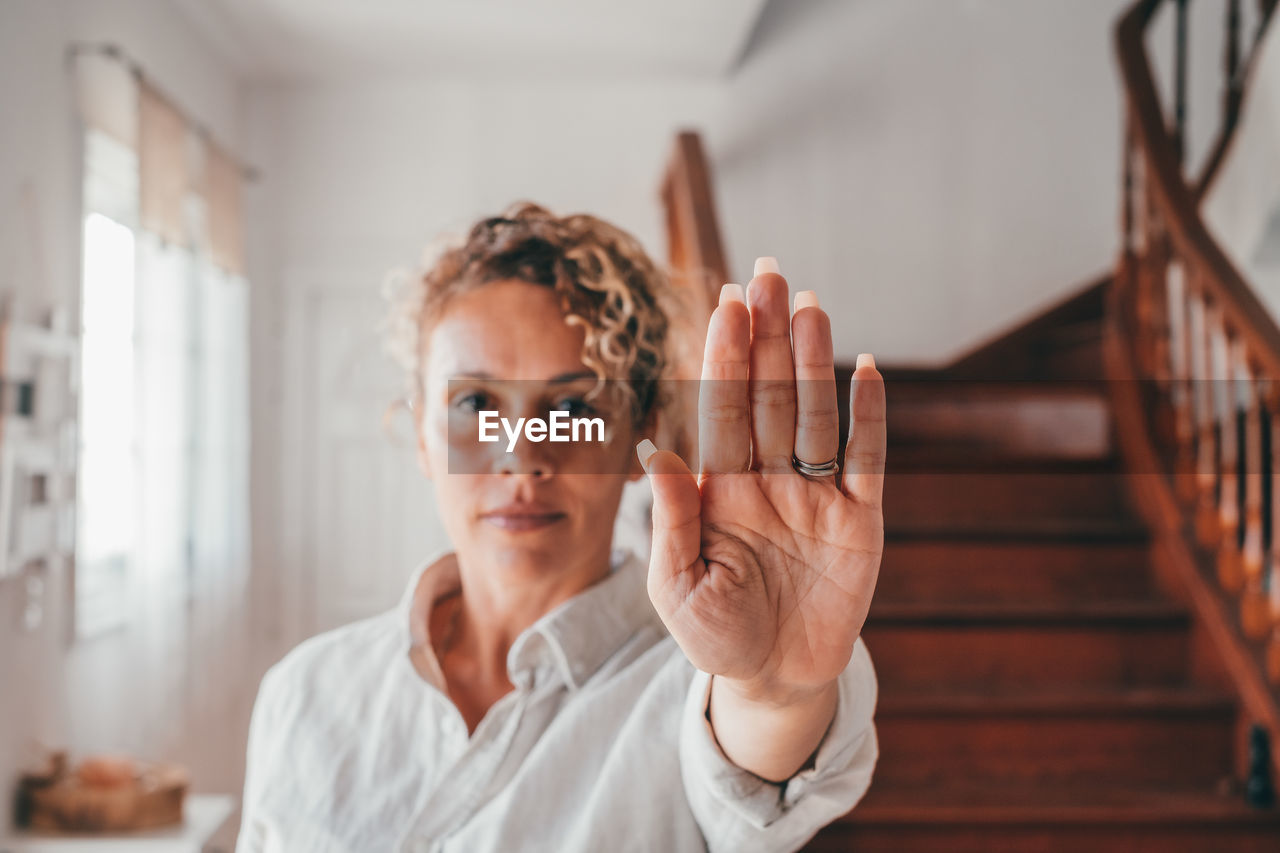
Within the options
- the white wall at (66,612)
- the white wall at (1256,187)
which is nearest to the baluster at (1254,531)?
the white wall at (1256,187)

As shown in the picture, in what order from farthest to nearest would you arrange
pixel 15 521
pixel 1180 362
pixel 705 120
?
pixel 705 120
pixel 1180 362
pixel 15 521

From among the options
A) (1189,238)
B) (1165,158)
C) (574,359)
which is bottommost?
(574,359)

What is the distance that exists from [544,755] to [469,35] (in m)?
2.17

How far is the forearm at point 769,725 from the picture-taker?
41 cm

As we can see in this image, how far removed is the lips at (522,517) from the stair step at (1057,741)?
1.10 meters

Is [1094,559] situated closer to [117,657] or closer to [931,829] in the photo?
[931,829]

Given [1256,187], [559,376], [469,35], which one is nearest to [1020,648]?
[1256,187]

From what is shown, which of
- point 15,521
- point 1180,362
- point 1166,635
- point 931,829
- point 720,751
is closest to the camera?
point 720,751

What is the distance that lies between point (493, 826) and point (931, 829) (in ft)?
3.45

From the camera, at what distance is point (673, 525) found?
0.35 metres

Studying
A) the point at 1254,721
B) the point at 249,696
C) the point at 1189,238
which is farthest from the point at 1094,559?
the point at 249,696

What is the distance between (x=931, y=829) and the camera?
4.42 feet

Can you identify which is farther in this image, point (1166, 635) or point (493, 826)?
point (1166, 635)

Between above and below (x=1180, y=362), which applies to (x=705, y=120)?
above
